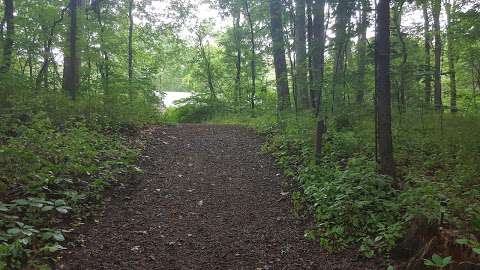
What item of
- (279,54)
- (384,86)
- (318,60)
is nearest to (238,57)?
(279,54)

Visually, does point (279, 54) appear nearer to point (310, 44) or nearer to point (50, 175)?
point (310, 44)

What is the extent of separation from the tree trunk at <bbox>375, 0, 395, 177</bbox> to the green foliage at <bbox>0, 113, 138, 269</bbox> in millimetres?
4713

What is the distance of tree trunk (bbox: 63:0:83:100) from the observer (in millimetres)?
9875

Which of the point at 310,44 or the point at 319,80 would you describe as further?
the point at 310,44

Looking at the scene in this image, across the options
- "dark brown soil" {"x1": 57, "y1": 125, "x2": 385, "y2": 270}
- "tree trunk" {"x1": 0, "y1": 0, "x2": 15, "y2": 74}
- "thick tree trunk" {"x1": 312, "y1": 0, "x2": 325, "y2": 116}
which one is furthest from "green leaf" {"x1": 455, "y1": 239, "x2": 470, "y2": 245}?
"tree trunk" {"x1": 0, "y1": 0, "x2": 15, "y2": 74}

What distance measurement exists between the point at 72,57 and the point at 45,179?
614cm

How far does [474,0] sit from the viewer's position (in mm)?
8680

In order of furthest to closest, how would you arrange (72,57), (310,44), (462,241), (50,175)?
(72,57), (310,44), (50,175), (462,241)

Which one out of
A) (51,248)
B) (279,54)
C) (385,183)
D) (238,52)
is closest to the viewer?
(51,248)

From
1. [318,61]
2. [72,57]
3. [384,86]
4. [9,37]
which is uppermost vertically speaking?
[9,37]

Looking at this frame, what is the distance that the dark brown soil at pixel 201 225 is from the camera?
4273 millimetres

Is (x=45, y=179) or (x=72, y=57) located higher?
(x=72, y=57)

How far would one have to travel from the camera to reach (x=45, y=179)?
5.00m

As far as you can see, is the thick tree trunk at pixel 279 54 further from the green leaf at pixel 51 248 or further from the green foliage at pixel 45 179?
the green leaf at pixel 51 248
